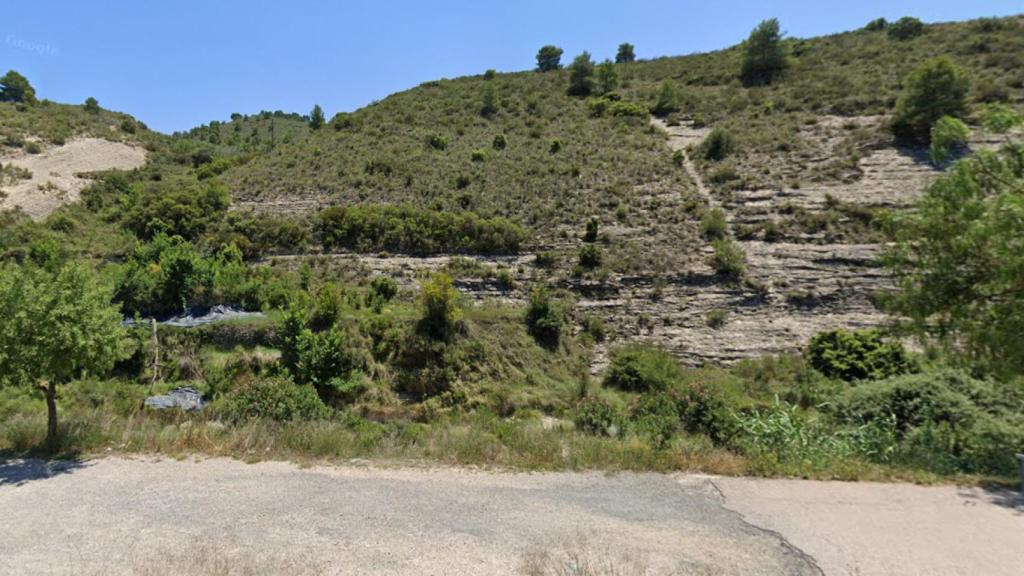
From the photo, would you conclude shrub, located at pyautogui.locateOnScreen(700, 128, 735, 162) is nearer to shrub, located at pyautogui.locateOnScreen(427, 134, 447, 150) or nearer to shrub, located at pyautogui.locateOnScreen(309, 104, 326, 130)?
shrub, located at pyautogui.locateOnScreen(427, 134, 447, 150)

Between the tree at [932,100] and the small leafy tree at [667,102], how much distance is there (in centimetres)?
1793

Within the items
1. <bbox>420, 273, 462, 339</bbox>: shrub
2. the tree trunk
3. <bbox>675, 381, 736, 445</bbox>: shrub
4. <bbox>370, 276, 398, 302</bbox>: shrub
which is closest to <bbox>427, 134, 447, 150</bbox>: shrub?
<bbox>370, 276, 398, 302</bbox>: shrub

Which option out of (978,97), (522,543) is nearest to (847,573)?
(522,543)

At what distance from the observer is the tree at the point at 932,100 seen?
27500 mm

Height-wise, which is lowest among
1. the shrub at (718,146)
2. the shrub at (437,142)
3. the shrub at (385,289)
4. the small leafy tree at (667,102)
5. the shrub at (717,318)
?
the shrub at (717,318)

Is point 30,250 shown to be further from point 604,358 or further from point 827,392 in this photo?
point 827,392

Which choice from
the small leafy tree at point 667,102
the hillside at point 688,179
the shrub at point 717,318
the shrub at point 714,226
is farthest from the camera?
the small leafy tree at point 667,102

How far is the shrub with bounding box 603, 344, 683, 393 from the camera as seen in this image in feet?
48.2

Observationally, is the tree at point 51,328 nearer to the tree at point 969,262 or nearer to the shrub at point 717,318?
the tree at point 969,262

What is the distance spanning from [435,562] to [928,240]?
8.78 metres

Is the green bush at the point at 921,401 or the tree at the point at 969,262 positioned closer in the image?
the tree at the point at 969,262

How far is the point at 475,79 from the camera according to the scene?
191 feet

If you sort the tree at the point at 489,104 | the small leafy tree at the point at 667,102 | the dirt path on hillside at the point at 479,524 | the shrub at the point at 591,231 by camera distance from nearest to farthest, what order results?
the dirt path on hillside at the point at 479,524
the shrub at the point at 591,231
the small leafy tree at the point at 667,102
the tree at the point at 489,104

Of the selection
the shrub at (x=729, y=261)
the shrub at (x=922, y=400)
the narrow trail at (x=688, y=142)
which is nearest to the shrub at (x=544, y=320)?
the shrub at (x=729, y=261)
